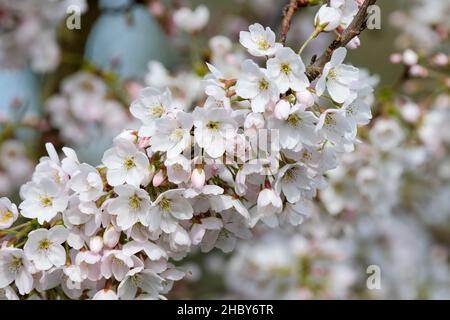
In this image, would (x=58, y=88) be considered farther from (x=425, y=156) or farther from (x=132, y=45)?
(x=425, y=156)

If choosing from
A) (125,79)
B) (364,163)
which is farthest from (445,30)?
(125,79)

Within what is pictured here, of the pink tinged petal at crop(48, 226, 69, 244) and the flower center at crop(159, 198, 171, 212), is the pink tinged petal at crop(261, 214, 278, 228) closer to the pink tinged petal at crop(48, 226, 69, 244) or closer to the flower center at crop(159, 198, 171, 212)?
the flower center at crop(159, 198, 171, 212)

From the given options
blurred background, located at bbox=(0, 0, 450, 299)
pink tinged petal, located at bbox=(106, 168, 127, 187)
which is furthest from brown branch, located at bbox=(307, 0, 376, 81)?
blurred background, located at bbox=(0, 0, 450, 299)

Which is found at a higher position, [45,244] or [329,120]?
[329,120]

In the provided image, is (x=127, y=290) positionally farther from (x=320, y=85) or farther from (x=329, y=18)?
(x=329, y=18)

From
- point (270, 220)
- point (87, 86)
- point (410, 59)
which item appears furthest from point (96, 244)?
point (87, 86)

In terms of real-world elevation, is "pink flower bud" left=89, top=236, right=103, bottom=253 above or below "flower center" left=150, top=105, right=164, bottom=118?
below

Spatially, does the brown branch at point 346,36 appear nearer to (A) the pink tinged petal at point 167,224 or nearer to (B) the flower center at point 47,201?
(A) the pink tinged petal at point 167,224
